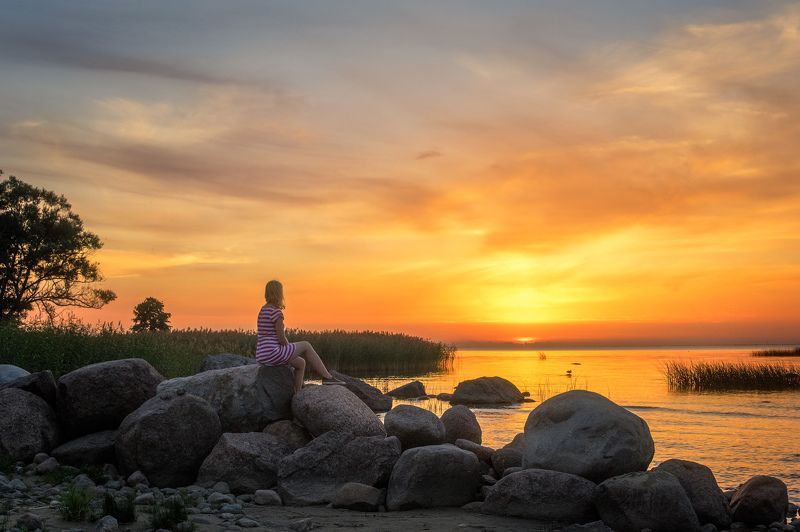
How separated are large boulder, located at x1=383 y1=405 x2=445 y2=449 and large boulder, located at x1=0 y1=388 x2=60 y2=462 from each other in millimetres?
6014

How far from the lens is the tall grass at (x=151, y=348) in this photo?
72.5 feet

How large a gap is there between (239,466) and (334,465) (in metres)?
1.54

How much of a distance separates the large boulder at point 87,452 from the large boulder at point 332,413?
10.7ft

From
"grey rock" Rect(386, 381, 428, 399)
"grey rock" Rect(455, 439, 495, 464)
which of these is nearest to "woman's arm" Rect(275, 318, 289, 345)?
"grey rock" Rect(455, 439, 495, 464)

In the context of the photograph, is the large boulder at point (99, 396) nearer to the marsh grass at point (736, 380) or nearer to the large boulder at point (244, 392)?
the large boulder at point (244, 392)

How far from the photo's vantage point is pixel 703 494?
10781 mm

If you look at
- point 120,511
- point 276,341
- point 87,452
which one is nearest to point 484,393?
point 276,341

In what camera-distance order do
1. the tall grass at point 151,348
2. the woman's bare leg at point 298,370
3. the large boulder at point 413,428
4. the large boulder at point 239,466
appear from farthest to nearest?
the tall grass at point 151,348, the woman's bare leg at point 298,370, the large boulder at point 413,428, the large boulder at point 239,466

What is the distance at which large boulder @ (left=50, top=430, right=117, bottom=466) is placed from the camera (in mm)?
12820

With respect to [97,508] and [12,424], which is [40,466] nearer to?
[12,424]

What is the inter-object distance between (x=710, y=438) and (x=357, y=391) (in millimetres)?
10547

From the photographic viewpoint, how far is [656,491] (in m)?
10.0

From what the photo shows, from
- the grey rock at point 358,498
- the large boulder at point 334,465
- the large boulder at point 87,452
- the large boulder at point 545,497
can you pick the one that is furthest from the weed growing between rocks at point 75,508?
the large boulder at point 545,497

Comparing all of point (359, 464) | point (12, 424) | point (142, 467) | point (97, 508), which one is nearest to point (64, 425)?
point (12, 424)
